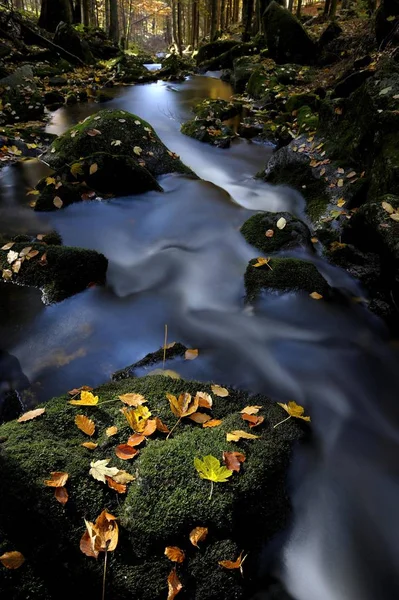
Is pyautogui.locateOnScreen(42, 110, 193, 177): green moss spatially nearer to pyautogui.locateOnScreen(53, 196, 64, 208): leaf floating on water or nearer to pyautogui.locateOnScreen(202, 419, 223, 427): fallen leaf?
pyautogui.locateOnScreen(53, 196, 64, 208): leaf floating on water

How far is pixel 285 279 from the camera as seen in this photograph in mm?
4609

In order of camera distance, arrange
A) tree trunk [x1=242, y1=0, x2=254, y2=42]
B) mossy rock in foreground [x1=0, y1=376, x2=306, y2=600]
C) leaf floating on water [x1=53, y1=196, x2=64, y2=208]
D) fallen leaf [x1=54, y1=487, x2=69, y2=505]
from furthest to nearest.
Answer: tree trunk [x1=242, y1=0, x2=254, y2=42] < leaf floating on water [x1=53, y1=196, x2=64, y2=208] < fallen leaf [x1=54, y1=487, x2=69, y2=505] < mossy rock in foreground [x1=0, y1=376, x2=306, y2=600]

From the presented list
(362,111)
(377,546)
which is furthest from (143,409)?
(362,111)

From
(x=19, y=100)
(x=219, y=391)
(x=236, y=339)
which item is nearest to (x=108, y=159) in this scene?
(x=236, y=339)

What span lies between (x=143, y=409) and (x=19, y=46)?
67.7 ft

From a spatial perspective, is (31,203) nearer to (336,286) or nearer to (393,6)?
(336,286)

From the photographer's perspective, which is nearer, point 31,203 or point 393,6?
point 31,203

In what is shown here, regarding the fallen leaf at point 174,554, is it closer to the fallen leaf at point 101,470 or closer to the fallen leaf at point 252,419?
the fallen leaf at point 101,470

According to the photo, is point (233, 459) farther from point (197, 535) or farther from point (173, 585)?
point (173, 585)

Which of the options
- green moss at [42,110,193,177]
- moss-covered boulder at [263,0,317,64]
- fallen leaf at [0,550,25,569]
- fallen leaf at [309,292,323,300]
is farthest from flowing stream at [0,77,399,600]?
moss-covered boulder at [263,0,317,64]

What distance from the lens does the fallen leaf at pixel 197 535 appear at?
2057 millimetres

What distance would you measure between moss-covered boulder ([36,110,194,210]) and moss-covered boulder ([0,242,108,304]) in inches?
72.5

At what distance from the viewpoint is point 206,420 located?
2875mm

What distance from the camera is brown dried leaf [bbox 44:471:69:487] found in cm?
204
